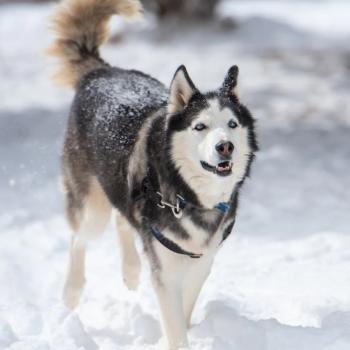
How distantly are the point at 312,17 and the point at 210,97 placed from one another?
11.0m

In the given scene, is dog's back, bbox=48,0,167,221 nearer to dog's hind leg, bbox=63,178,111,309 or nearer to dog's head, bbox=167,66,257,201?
dog's hind leg, bbox=63,178,111,309

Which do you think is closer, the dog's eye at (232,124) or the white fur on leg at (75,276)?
the dog's eye at (232,124)

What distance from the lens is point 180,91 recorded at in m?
3.28

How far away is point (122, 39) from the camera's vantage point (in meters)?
11.5

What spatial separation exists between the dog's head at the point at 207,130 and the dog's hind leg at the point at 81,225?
106 cm

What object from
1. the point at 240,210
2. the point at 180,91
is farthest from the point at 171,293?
the point at 240,210

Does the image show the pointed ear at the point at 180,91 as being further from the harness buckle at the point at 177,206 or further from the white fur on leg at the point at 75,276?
the white fur on leg at the point at 75,276

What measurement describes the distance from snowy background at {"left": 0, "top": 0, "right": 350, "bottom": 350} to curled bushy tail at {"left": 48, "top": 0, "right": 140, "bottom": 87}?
30cm

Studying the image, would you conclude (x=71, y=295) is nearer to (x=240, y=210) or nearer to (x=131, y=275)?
(x=131, y=275)

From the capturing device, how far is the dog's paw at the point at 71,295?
14.0ft

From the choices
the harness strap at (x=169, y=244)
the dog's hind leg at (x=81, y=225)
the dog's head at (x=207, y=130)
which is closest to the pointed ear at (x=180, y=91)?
the dog's head at (x=207, y=130)

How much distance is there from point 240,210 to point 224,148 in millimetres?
3040

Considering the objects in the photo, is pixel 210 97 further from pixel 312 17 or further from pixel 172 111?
pixel 312 17

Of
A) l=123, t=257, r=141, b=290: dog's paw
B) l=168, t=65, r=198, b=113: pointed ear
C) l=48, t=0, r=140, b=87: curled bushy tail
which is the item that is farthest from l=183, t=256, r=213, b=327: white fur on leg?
l=48, t=0, r=140, b=87: curled bushy tail
